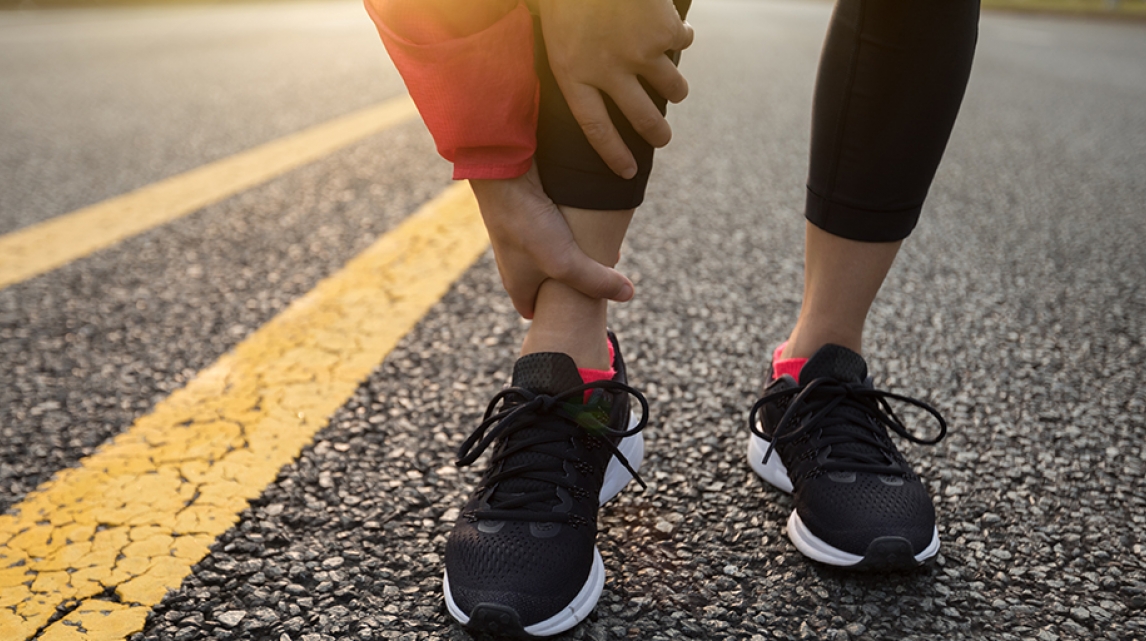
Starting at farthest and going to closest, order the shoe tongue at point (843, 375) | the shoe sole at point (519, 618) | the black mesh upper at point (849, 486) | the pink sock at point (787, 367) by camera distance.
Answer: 1. the pink sock at point (787, 367)
2. the shoe tongue at point (843, 375)
3. the black mesh upper at point (849, 486)
4. the shoe sole at point (519, 618)

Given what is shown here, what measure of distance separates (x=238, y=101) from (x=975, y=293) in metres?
2.95

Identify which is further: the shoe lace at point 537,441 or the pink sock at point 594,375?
the pink sock at point 594,375

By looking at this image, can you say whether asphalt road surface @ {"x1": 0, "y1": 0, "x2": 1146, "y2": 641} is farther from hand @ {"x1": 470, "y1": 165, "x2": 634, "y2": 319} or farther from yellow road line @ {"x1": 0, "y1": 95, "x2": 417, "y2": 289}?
hand @ {"x1": 470, "y1": 165, "x2": 634, "y2": 319}

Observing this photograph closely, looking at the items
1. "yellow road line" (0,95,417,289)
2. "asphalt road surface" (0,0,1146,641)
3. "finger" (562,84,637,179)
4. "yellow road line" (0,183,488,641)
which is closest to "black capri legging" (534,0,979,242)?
"finger" (562,84,637,179)

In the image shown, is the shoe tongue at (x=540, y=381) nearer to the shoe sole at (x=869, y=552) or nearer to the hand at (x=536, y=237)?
the hand at (x=536, y=237)

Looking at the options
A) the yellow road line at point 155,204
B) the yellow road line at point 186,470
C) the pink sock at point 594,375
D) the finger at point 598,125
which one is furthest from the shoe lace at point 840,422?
the yellow road line at point 155,204

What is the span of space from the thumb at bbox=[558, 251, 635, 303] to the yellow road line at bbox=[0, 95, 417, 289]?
4.28 feet

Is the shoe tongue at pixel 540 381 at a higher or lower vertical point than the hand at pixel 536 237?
lower

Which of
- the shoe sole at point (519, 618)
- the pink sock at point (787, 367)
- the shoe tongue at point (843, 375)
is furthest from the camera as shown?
the pink sock at point (787, 367)

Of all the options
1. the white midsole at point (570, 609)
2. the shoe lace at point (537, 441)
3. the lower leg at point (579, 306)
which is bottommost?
the white midsole at point (570, 609)

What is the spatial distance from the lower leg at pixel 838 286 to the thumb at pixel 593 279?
0.96 ft

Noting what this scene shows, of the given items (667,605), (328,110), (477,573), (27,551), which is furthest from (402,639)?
(328,110)

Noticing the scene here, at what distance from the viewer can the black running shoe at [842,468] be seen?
3.14ft

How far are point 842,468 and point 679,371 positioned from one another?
44 centimetres
